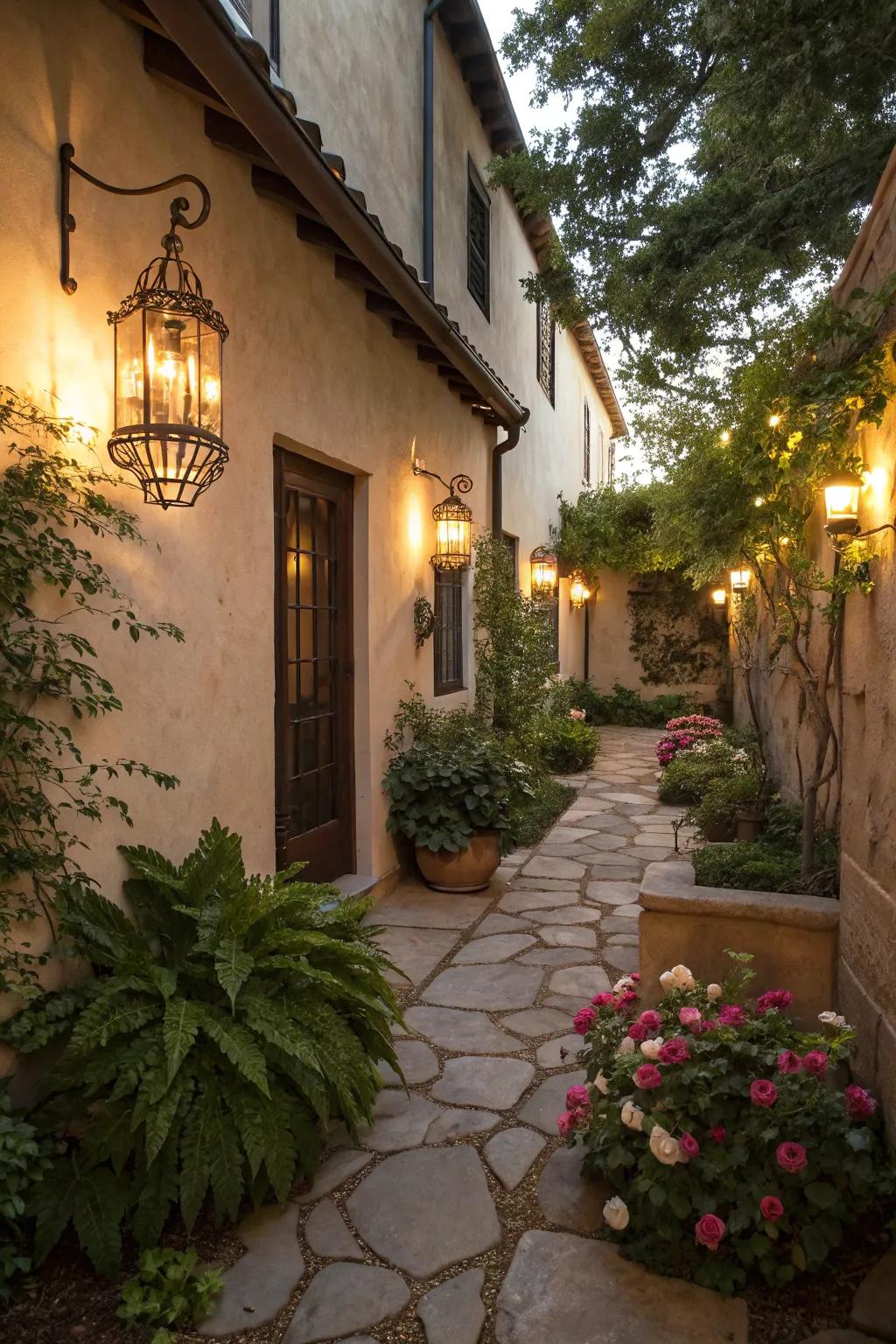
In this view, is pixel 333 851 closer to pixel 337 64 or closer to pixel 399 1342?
pixel 399 1342

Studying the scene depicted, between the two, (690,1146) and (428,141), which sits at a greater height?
(428,141)

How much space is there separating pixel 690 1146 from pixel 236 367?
338 centimetres

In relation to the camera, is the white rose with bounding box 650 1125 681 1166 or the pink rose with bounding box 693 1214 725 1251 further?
the white rose with bounding box 650 1125 681 1166

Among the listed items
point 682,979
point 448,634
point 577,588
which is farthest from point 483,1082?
point 577,588

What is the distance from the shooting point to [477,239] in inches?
343

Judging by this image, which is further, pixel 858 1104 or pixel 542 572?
pixel 542 572

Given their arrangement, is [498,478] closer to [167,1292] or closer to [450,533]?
[450,533]

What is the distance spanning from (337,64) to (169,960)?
5.16 metres

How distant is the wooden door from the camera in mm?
4512

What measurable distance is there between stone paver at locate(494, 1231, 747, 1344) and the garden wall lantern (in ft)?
8.19

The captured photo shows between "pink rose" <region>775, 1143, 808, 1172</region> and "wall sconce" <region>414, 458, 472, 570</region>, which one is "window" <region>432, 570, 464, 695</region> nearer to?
"wall sconce" <region>414, 458, 472, 570</region>

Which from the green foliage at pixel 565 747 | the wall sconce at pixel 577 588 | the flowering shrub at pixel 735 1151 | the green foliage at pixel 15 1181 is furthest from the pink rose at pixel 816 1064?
the wall sconce at pixel 577 588

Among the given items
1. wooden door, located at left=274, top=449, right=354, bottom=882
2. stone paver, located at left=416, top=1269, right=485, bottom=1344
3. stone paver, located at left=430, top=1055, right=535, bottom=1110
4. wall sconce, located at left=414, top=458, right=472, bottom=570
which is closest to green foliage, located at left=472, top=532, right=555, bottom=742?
wall sconce, located at left=414, top=458, right=472, bottom=570

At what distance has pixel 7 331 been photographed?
8.12 ft
